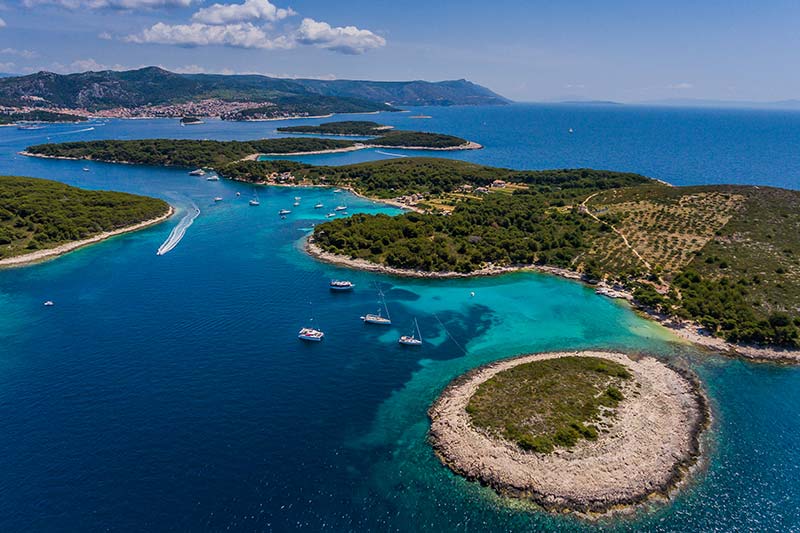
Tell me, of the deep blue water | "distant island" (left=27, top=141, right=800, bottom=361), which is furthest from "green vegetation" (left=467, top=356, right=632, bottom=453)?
"distant island" (left=27, top=141, right=800, bottom=361)

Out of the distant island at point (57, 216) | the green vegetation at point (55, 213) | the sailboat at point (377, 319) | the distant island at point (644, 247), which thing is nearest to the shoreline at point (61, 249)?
the distant island at point (57, 216)

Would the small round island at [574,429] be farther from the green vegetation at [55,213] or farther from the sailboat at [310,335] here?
the green vegetation at [55,213]

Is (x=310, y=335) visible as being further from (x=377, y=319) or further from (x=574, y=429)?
(x=574, y=429)

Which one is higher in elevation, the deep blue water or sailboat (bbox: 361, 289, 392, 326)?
sailboat (bbox: 361, 289, 392, 326)

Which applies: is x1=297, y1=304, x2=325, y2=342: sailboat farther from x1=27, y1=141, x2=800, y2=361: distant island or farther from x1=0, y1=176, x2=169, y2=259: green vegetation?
x1=0, y1=176, x2=169, y2=259: green vegetation

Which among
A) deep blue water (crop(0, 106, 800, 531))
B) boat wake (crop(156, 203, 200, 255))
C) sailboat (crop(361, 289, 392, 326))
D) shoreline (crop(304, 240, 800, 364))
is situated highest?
boat wake (crop(156, 203, 200, 255))

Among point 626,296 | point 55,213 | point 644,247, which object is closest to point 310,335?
point 626,296

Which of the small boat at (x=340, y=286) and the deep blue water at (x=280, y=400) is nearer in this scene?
the deep blue water at (x=280, y=400)
